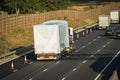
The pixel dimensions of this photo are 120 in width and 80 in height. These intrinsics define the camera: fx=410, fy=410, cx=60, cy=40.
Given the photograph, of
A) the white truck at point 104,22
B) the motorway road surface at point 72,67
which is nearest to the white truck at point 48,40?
the motorway road surface at point 72,67

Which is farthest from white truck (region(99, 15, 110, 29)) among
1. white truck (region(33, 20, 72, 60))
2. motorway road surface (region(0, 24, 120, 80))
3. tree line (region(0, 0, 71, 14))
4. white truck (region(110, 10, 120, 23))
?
white truck (region(33, 20, 72, 60))

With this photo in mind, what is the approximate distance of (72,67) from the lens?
35625 mm

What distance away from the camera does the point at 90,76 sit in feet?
101

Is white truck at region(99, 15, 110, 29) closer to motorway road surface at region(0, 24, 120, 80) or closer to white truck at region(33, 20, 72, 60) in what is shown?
motorway road surface at region(0, 24, 120, 80)

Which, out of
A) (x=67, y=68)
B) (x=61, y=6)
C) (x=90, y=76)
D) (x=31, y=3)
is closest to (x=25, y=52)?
(x=67, y=68)

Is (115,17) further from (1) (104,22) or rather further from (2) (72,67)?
(2) (72,67)

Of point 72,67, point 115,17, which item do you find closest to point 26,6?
point 115,17

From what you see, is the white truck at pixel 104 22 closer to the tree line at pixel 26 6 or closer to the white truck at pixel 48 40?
the tree line at pixel 26 6

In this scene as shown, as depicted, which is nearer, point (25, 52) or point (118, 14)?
point (25, 52)

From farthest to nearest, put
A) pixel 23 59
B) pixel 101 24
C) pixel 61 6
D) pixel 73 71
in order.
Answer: pixel 61 6 < pixel 101 24 < pixel 23 59 < pixel 73 71

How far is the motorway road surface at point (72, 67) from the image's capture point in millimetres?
31516

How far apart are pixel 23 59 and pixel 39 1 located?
2174 inches

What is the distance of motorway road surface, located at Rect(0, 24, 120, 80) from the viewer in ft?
103

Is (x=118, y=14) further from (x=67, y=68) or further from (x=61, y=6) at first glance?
(x=67, y=68)
